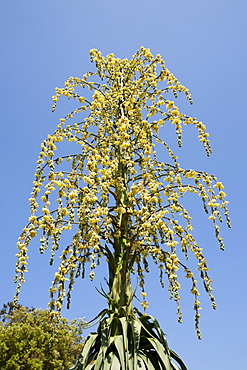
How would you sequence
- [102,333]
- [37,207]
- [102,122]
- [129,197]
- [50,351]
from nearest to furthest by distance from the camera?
1. [102,333]
2. [37,207]
3. [129,197]
4. [102,122]
5. [50,351]

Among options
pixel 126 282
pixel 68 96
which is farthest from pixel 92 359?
pixel 68 96

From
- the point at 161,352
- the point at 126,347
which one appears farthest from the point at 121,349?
the point at 161,352

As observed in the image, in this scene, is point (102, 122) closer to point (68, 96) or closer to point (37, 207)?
point (68, 96)

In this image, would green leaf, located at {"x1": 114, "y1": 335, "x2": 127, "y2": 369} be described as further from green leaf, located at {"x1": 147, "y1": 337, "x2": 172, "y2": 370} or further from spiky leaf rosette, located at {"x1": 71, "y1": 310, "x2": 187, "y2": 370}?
green leaf, located at {"x1": 147, "y1": 337, "x2": 172, "y2": 370}

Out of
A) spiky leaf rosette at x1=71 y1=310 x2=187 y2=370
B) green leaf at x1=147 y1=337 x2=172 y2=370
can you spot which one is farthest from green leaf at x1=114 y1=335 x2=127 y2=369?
green leaf at x1=147 y1=337 x2=172 y2=370

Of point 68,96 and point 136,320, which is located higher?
point 68,96

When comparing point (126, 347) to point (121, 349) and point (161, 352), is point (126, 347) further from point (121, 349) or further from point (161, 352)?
point (161, 352)

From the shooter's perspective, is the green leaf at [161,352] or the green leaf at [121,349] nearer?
the green leaf at [121,349]

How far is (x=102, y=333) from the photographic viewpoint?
116 inches

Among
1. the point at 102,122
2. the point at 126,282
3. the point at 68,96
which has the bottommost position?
the point at 126,282

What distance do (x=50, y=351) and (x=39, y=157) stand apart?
8146 mm

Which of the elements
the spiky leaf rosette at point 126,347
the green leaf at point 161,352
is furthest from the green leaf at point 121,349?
the green leaf at point 161,352

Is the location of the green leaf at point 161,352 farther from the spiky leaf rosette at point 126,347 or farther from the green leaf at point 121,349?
the green leaf at point 121,349

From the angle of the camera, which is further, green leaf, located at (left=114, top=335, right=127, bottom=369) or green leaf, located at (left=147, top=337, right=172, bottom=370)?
green leaf, located at (left=147, top=337, right=172, bottom=370)
